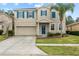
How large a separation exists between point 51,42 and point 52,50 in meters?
0.42

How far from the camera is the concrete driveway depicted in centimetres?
2020

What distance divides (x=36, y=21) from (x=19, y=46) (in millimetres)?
1450

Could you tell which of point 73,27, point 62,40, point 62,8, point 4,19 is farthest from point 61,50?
point 4,19

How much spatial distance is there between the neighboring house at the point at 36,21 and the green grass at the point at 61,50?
77 cm

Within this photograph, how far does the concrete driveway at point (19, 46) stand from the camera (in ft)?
66.3

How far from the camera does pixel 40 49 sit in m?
20.3

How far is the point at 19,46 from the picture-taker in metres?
20.4

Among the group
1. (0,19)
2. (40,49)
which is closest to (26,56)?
(40,49)

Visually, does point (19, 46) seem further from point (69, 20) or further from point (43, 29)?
point (69, 20)

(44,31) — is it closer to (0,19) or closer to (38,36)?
(38,36)

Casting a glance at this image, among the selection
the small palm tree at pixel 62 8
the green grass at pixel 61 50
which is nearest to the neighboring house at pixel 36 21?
the small palm tree at pixel 62 8

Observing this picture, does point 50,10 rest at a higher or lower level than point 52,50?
higher

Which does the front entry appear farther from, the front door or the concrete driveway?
the concrete driveway

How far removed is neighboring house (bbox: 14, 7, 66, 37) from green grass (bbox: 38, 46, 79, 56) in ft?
2.54
